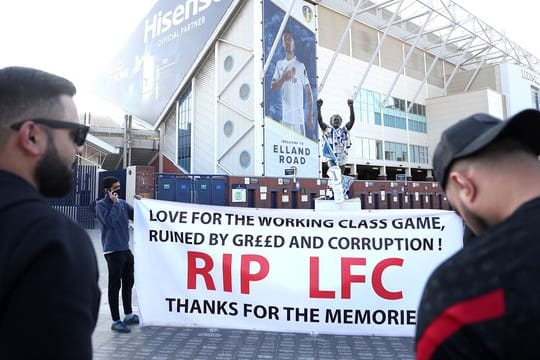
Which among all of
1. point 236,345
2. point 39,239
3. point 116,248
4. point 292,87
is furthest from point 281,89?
point 39,239

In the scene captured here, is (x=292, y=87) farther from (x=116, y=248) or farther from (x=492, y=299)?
(x=492, y=299)

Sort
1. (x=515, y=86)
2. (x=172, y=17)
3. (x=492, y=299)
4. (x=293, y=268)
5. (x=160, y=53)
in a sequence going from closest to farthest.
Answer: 1. (x=492, y=299)
2. (x=293, y=268)
3. (x=172, y=17)
4. (x=160, y=53)
5. (x=515, y=86)

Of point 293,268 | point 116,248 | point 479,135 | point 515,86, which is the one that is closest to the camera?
point 479,135

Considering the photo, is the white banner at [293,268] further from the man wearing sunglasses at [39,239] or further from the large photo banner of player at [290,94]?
the large photo banner of player at [290,94]

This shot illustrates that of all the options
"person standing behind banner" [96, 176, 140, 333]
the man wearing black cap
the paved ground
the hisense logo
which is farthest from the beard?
the hisense logo

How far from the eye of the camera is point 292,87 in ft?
76.6

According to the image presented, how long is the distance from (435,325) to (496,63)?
168 feet

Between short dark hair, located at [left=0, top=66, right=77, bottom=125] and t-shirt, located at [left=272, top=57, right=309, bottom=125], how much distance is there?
21552 millimetres

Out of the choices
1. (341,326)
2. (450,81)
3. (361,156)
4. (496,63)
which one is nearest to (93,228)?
(341,326)

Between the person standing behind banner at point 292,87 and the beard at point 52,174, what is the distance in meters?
21.6

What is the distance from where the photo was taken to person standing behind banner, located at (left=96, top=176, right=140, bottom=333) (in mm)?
5039

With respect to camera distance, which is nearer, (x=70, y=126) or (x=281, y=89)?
(x=70, y=126)

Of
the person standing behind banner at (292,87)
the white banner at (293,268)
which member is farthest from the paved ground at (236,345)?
the person standing behind banner at (292,87)

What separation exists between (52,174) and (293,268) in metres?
3.53
